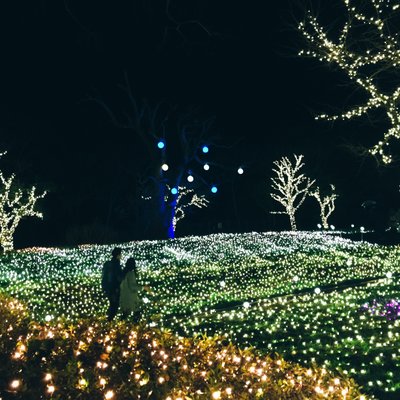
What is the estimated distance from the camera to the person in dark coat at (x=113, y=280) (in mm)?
11633

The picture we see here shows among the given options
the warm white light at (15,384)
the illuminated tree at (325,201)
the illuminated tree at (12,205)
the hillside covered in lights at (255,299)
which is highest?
the illuminated tree at (325,201)

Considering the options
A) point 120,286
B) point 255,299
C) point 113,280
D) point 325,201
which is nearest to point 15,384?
point 120,286

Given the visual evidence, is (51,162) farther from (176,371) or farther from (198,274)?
(176,371)

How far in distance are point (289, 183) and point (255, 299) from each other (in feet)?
107

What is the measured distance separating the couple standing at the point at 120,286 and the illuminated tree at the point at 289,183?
34.2m

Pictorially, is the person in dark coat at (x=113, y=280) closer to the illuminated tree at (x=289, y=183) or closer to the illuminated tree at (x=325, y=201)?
the illuminated tree at (x=289, y=183)

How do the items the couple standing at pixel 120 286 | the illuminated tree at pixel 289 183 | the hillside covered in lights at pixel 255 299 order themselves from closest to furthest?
the hillside covered in lights at pixel 255 299 < the couple standing at pixel 120 286 < the illuminated tree at pixel 289 183

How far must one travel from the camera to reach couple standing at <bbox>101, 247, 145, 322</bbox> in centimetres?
1149

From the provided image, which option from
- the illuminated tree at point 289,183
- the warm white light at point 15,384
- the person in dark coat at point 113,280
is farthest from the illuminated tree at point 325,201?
the warm white light at point 15,384

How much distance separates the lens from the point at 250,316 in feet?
40.6

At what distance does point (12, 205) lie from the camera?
3453cm

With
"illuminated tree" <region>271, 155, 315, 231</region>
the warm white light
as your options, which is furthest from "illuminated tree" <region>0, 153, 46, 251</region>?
the warm white light

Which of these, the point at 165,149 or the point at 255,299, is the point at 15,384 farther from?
the point at 165,149

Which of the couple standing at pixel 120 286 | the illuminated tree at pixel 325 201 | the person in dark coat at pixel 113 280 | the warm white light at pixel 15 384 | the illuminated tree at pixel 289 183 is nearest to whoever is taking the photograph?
the warm white light at pixel 15 384
